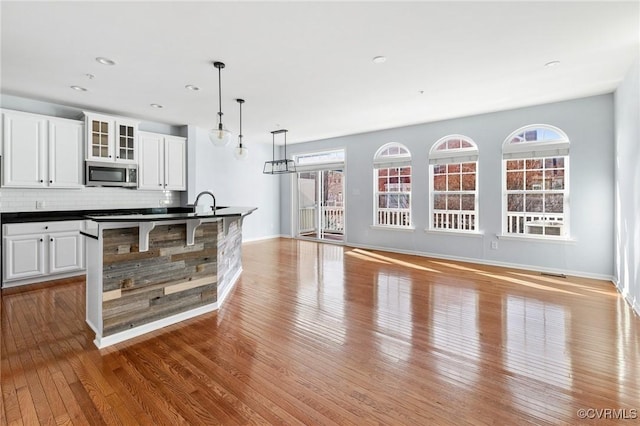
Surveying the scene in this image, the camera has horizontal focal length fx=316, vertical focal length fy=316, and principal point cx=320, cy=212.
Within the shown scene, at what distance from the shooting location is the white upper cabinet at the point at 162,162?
19.7 ft

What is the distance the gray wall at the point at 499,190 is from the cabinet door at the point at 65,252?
5.43 m

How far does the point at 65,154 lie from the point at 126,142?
925 millimetres

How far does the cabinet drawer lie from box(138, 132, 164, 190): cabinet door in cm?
139

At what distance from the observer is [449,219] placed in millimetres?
6324

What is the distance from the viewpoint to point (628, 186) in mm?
3928

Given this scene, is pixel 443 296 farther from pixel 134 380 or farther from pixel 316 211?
pixel 316 211

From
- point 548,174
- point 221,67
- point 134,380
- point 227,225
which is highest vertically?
point 221,67

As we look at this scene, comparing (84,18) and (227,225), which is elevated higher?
(84,18)

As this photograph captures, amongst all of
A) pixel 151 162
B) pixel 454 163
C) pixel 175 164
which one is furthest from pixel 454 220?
pixel 151 162

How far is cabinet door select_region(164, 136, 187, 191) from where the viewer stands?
641 cm

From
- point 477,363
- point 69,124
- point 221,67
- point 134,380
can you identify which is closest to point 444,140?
point 221,67

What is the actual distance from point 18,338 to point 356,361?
9.97ft

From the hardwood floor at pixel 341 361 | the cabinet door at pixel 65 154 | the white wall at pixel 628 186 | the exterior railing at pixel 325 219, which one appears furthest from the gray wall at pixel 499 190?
the cabinet door at pixel 65 154

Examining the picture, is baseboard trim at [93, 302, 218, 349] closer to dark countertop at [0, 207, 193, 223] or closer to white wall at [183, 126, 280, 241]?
dark countertop at [0, 207, 193, 223]
